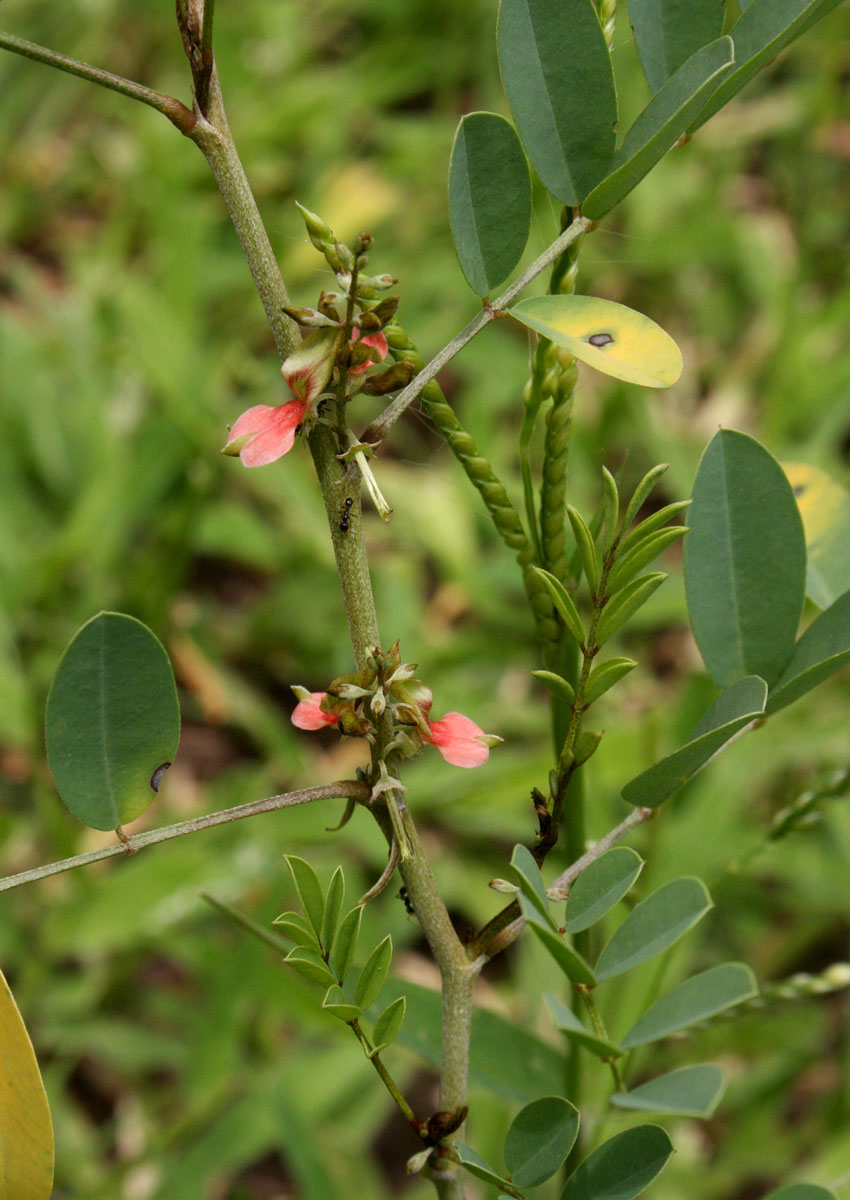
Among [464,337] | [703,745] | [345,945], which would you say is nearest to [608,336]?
[464,337]

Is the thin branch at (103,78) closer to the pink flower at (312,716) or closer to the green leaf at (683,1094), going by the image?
the pink flower at (312,716)

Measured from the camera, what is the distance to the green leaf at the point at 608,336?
0.42 metres

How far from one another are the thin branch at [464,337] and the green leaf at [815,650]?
0.62ft

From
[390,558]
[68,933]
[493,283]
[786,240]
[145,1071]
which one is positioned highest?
[493,283]

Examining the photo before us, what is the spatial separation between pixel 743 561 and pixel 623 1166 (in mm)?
254

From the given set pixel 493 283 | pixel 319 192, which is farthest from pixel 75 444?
pixel 493 283

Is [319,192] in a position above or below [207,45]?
below

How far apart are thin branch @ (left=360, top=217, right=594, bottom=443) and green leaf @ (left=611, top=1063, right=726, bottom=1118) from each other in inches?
9.4

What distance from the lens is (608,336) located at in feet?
1.39

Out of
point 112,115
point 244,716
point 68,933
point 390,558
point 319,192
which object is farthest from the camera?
point 112,115

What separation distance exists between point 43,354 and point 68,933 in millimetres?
926

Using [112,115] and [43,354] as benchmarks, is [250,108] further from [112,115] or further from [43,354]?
[43,354]

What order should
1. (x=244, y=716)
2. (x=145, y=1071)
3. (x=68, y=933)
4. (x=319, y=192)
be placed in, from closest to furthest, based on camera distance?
(x=68, y=933)
(x=145, y=1071)
(x=244, y=716)
(x=319, y=192)

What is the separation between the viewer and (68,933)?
123cm
